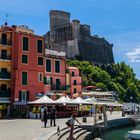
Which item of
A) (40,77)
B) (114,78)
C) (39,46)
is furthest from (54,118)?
(114,78)

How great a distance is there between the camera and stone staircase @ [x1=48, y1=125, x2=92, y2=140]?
27562 mm

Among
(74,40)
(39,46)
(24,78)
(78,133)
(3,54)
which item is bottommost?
(78,133)

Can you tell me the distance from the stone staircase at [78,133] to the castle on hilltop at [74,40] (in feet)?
277

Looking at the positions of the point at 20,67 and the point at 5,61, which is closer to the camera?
the point at 5,61

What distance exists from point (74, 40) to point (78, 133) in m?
94.9

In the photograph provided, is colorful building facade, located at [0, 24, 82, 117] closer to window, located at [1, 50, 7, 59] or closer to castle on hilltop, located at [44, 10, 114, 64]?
window, located at [1, 50, 7, 59]

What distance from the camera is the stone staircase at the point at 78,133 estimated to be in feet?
90.4

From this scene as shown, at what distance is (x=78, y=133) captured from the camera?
31906 millimetres

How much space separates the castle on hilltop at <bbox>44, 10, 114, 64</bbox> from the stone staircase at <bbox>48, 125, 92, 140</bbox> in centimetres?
8448

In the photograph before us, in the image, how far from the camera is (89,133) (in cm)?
3359

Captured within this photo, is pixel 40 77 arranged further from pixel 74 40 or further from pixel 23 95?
pixel 74 40

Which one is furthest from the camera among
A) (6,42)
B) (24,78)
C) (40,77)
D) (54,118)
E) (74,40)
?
(74,40)

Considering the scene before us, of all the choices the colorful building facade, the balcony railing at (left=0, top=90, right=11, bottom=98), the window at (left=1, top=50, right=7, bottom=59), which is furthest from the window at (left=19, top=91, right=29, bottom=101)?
the window at (left=1, top=50, right=7, bottom=59)

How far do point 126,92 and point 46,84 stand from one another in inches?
2483
